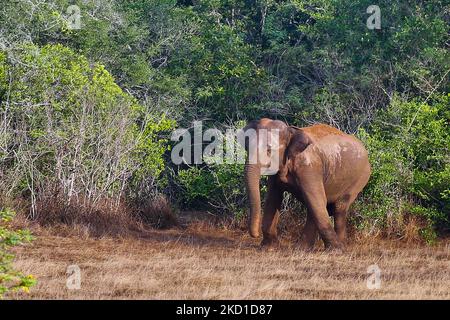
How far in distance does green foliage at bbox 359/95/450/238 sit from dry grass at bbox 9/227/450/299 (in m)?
0.64

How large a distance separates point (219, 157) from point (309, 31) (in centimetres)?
519

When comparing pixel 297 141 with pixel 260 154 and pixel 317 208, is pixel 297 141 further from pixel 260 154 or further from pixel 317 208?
pixel 317 208

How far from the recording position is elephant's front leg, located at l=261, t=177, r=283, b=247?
667 inches

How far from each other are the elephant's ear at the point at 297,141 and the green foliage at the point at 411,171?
2528 mm

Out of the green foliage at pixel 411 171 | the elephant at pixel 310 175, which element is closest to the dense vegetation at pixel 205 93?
the green foliage at pixel 411 171

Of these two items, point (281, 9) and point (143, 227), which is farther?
point (281, 9)

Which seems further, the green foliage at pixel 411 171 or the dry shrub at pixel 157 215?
the dry shrub at pixel 157 215

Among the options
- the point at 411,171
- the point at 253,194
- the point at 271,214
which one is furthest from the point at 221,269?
the point at 411,171

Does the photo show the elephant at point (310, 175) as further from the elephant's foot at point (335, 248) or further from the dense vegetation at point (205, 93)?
the dense vegetation at point (205, 93)

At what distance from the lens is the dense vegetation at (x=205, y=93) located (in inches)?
749

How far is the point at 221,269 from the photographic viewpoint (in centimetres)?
1451
